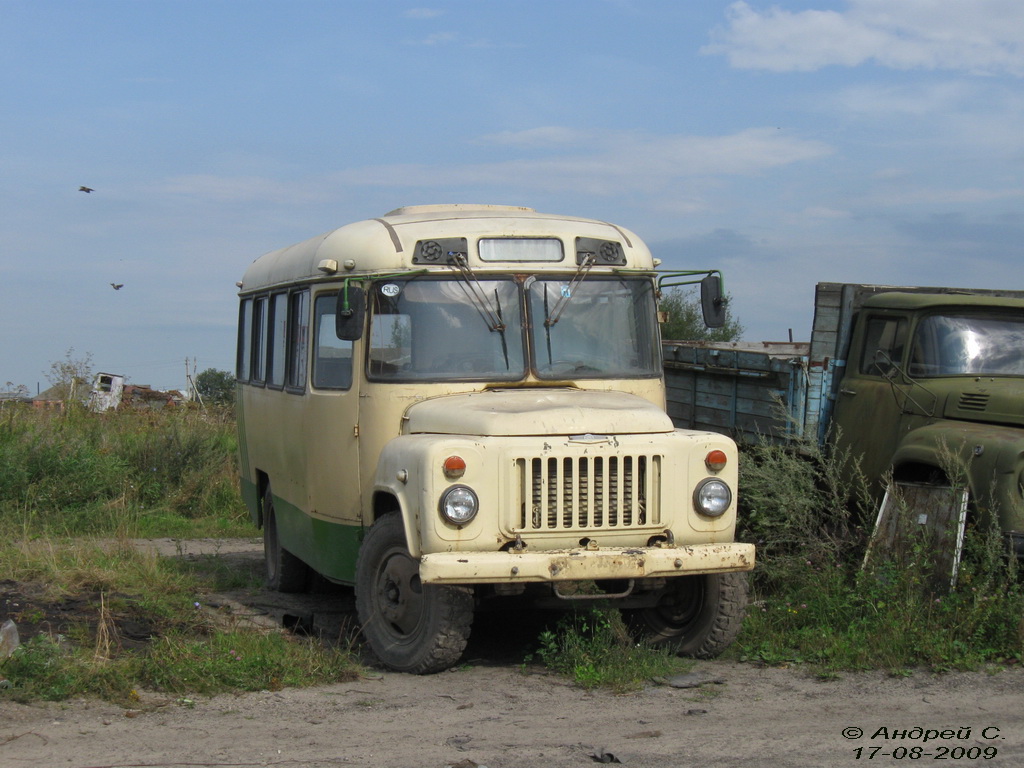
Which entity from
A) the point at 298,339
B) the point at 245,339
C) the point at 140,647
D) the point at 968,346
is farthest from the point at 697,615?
the point at 245,339

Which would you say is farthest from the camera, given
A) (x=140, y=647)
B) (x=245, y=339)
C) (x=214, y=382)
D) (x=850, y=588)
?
(x=214, y=382)

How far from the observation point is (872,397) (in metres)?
8.68

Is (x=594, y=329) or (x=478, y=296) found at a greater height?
(x=478, y=296)

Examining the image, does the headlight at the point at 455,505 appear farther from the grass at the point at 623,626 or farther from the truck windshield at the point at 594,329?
the truck windshield at the point at 594,329

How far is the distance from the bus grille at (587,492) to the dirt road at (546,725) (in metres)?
0.88

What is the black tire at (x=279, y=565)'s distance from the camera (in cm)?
937

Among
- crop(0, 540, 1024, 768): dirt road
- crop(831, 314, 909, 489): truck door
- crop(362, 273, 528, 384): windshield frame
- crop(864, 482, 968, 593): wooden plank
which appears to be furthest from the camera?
crop(831, 314, 909, 489): truck door

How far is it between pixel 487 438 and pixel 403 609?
3.74ft

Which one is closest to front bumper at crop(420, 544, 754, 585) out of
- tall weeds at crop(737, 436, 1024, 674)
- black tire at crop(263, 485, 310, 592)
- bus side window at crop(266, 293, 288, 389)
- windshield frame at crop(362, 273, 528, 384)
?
tall weeds at crop(737, 436, 1024, 674)

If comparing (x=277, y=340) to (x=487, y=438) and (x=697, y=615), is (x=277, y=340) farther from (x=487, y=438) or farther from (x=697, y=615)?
(x=697, y=615)

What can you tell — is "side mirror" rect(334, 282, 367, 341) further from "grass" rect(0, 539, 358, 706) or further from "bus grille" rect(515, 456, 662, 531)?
"grass" rect(0, 539, 358, 706)

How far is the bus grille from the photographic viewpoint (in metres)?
6.21

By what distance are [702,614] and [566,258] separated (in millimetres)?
2296

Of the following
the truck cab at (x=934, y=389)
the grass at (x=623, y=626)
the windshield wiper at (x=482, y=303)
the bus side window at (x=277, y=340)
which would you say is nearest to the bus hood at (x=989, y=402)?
the truck cab at (x=934, y=389)
